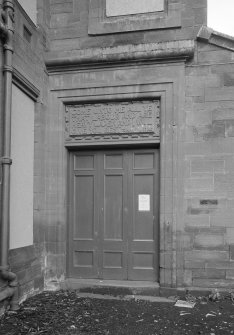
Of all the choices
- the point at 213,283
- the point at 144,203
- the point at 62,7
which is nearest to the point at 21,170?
the point at 144,203

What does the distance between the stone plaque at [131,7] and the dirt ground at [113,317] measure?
485 cm

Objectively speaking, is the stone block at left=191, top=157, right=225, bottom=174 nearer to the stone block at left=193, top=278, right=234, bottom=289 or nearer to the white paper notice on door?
the white paper notice on door

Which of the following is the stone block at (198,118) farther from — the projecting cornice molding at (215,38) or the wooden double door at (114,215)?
the projecting cornice molding at (215,38)

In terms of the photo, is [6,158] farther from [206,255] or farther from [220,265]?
[220,265]

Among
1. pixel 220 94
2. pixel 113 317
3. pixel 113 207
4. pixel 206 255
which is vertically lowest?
pixel 113 317

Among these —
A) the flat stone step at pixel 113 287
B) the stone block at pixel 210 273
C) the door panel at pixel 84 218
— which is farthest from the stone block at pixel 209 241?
the door panel at pixel 84 218

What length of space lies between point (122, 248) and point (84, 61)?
10.8 ft

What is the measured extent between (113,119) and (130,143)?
52 centimetres

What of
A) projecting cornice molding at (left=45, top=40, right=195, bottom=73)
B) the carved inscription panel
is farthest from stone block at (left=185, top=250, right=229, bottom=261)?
projecting cornice molding at (left=45, top=40, right=195, bottom=73)

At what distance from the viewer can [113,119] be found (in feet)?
20.7

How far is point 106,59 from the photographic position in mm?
6180

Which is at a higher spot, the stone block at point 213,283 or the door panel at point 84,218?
the door panel at point 84,218

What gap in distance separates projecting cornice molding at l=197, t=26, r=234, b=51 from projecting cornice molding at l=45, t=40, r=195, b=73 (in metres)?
0.24

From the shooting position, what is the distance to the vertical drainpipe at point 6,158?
476 cm
